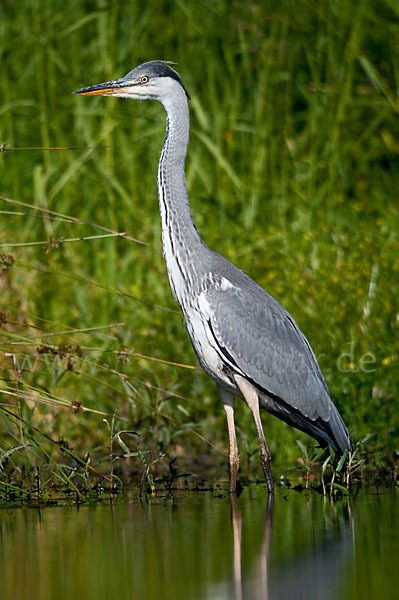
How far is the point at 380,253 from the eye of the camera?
294 inches

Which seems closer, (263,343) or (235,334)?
(235,334)

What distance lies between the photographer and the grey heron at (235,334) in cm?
559

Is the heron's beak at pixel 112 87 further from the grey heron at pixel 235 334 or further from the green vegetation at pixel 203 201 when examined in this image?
the green vegetation at pixel 203 201

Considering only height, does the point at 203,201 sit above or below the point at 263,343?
above

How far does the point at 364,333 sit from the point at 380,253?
1.14 m

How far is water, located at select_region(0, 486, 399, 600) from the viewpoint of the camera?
3.36m

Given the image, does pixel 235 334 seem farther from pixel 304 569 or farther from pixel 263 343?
pixel 304 569

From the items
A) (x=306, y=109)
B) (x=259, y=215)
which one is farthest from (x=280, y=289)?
(x=306, y=109)

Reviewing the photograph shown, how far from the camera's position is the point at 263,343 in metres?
5.73

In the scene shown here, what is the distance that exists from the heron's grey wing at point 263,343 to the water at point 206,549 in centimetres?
61

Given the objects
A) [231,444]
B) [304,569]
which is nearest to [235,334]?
[231,444]

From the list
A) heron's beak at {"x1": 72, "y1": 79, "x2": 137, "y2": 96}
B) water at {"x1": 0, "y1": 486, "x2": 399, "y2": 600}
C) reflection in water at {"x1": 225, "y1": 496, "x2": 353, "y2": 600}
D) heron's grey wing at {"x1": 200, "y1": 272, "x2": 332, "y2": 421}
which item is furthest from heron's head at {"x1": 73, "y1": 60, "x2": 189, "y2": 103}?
reflection in water at {"x1": 225, "y1": 496, "x2": 353, "y2": 600}

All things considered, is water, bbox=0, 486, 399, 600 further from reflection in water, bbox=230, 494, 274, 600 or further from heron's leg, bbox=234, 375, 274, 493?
heron's leg, bbox=234, 375, 274, 493

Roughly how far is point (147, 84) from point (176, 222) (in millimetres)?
846
